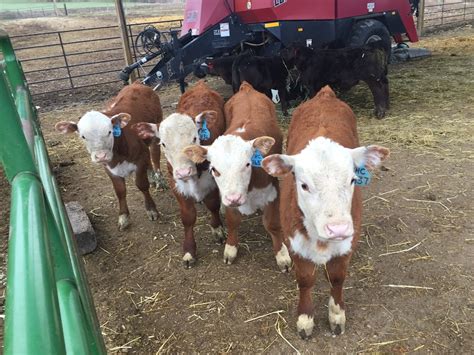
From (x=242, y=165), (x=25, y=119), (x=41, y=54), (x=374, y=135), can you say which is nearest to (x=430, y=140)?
(x=374, y=135)

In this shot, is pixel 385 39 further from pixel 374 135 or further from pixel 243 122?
pixel 243 122

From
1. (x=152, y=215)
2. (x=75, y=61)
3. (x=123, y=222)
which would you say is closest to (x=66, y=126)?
(x=123, y=222)

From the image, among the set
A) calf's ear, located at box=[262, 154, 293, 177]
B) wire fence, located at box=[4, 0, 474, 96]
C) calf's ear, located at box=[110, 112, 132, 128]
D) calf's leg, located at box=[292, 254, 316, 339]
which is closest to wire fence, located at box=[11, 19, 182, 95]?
wire fence, located at box=[4, 0, 474, 96]

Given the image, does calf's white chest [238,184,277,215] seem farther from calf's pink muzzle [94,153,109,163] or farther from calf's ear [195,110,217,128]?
calf's pink muzzle [94,153,109,163]

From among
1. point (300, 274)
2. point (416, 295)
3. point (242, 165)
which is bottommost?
point (416, 295)

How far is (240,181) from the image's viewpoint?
10.6 feet

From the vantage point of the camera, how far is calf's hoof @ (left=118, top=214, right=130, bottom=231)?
15.1ft

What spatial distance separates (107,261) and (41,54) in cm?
1632

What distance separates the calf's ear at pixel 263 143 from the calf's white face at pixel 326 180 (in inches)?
21.0

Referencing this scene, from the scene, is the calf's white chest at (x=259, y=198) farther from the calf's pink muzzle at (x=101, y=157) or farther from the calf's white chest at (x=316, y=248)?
the calf's pink muzzle at (x=101, y=157)

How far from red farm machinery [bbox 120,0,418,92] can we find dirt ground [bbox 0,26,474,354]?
9.94ft

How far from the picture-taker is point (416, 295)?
3.22 meters

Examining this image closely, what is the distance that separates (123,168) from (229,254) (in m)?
1.60

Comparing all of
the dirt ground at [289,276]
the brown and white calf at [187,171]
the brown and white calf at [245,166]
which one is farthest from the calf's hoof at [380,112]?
the brown and white calf at [187,171]
